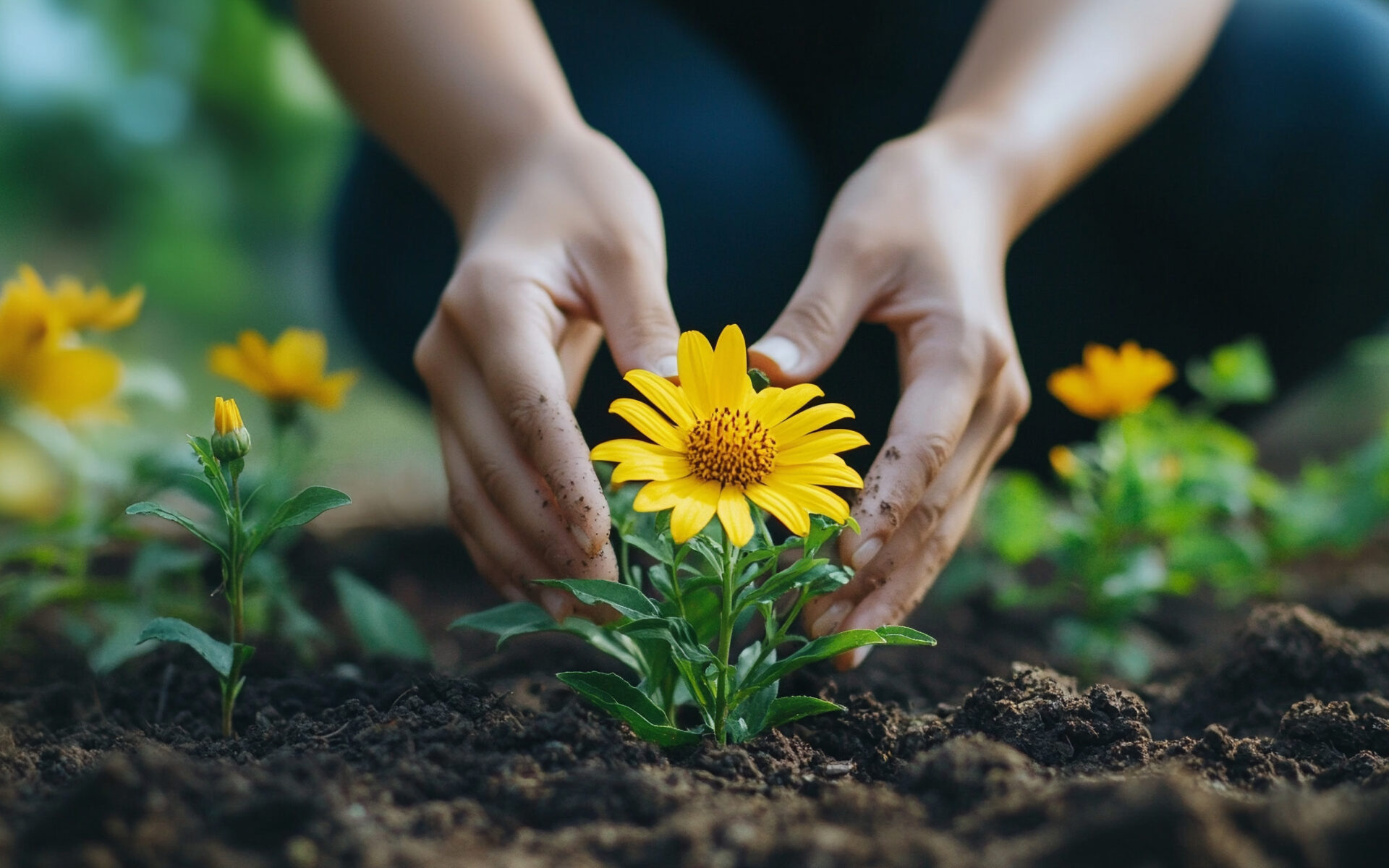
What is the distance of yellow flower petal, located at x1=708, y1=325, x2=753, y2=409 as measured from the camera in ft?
3.05

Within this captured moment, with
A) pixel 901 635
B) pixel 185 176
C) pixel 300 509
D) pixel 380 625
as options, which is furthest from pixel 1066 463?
pixel 185 176

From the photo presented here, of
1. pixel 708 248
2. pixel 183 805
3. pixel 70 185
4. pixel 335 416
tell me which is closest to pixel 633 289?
pixel 183 805

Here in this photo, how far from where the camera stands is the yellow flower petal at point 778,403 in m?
0.91

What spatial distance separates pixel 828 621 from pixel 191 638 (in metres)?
0.59

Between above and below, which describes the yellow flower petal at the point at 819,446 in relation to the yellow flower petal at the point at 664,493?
above

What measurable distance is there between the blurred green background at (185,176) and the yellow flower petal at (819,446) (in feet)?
8.91

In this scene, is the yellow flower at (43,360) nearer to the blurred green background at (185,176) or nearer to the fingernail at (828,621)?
the fingernail at (828,621)

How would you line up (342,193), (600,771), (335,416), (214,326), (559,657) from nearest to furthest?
1. (600,771)
2. (559,657)
3. (342,193)
4. (335,416)
5. (214,326)

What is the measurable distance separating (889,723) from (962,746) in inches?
7.8

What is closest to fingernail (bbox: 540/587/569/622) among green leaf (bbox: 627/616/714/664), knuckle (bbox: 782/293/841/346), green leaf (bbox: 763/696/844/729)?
green leaf (bbox: 627/616/714/664)

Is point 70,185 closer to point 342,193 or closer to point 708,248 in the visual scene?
point 342,193

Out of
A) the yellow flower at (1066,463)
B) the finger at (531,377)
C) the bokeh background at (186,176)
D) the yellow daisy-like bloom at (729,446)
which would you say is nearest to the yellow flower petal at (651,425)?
the yellow daisy-like bloom at (729,446)

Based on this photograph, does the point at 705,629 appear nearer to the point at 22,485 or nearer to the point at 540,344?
the point at 540,344

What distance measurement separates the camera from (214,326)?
3.86m
